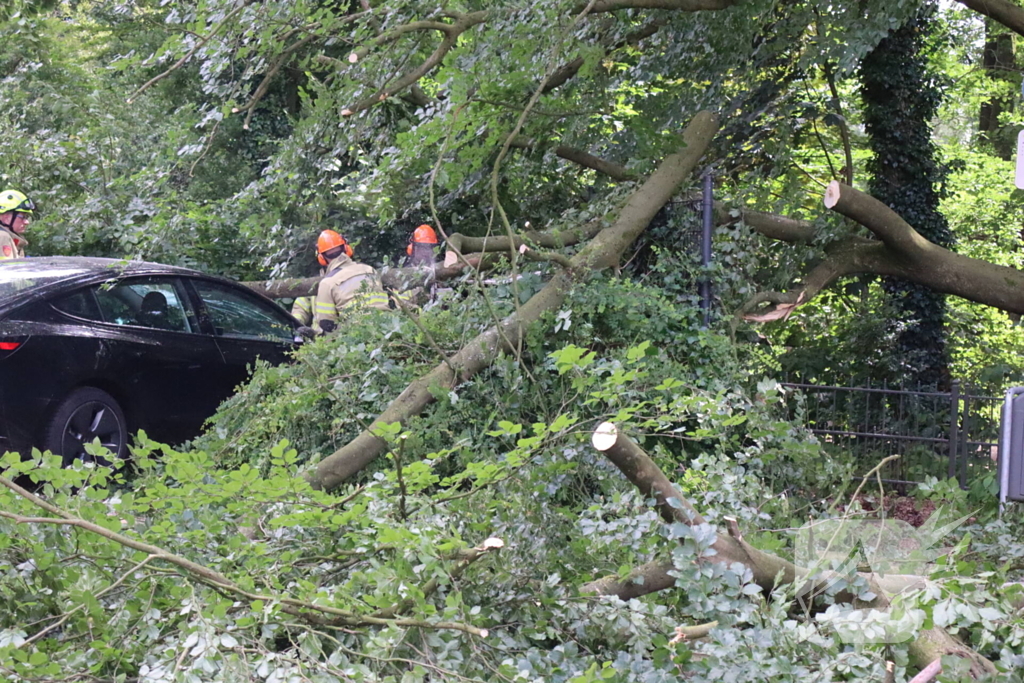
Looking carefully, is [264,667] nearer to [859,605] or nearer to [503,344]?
[859,605]

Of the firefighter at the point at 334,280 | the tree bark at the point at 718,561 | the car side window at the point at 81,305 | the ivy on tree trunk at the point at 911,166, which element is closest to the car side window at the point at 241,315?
the firefighter at the point at 334,280

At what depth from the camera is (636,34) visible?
8.14m

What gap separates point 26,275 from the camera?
257 inches

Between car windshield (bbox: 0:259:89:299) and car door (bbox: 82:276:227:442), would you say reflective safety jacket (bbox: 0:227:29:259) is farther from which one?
car door (bbox: 82:276:227:442)

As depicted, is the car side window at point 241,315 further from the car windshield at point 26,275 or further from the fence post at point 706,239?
the fence post at point 706,239

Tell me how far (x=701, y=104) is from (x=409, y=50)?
2.46 meters

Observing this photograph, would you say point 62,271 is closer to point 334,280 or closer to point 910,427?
point 334,280

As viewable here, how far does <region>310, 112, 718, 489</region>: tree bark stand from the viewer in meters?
5.46

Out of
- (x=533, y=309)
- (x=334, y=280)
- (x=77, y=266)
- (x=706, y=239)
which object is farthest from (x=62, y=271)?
(x=706, y=239)

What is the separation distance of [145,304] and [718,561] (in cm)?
535

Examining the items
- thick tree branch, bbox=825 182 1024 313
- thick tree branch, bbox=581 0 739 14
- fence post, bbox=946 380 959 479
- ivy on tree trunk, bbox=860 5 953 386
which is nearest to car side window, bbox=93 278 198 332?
thick tree branch, bbox=581 0 739 14

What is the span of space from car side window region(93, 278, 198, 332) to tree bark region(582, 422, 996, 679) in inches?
187

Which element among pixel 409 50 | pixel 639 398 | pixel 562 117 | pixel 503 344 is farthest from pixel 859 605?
pixel 409 50

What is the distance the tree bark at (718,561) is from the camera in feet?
9.89
